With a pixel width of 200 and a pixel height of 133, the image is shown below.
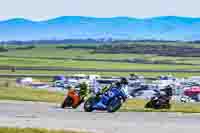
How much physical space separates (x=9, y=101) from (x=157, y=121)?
28.1 ft

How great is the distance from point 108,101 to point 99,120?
8.91 feet

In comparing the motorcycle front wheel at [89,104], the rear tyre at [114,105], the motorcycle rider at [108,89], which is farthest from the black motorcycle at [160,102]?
the motorcycle front wheel at [89,104]

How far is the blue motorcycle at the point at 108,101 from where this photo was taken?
20703 millimetres

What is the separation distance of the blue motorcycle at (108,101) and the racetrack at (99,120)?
1.30 feet

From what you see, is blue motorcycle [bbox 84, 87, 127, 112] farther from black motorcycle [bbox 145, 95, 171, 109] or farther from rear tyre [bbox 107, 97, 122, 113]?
black motorcycle [bbox 145, 95, 171, 109]

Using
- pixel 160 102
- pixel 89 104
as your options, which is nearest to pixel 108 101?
pixel 89 104

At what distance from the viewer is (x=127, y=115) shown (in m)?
19.5

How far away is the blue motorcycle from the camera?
20703mm

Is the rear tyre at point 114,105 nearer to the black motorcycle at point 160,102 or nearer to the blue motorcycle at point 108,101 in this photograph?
the blue motorcycle at point 108,101

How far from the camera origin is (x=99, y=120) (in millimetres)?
18188

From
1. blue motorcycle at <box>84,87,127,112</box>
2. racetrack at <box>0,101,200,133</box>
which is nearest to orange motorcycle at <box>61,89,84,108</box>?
racetrack at <box>0,101,200,133</box>

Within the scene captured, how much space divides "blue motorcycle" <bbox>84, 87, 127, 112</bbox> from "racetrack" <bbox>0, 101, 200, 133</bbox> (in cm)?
40

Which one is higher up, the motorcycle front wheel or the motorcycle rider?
the motorcycle rider

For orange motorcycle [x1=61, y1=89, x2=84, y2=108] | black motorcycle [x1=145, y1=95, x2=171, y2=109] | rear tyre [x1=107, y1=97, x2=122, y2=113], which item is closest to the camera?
rear tyre [x1=107, y1=97, x2=122, y2=113]
